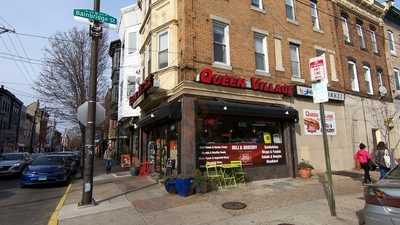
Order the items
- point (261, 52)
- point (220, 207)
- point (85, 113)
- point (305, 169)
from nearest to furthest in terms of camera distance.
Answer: point (220, 207) < point (85, 113) < point (305, 169) < point (261, 52)

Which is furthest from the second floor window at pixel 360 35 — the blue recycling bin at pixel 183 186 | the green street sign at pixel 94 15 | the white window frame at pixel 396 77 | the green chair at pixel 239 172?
the green street sign at pixel 94 15

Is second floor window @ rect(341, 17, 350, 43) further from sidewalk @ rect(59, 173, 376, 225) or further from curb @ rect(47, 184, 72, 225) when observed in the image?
curb @ rect(47, 184, 72, 225)

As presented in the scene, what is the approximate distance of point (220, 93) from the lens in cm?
1274

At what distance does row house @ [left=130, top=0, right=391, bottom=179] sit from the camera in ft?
40.2

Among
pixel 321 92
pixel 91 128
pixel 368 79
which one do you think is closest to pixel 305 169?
pixel 321 92

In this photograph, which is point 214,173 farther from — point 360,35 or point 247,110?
point 360,35

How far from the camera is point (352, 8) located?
20.5 metres

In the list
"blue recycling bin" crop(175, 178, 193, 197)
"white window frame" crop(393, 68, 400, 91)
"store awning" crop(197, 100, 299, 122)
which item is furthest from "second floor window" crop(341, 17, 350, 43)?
"blue recycling bin" crop(175, 178, 193, 197)

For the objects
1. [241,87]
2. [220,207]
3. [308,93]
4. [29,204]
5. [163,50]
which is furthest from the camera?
[308,93]

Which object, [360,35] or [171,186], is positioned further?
[360,35]

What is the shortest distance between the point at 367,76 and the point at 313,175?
382 inches

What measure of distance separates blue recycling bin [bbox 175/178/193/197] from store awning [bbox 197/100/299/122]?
2.81 metres

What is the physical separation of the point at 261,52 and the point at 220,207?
886 centimetres

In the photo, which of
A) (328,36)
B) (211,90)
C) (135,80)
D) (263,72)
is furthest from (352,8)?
(135,80)
